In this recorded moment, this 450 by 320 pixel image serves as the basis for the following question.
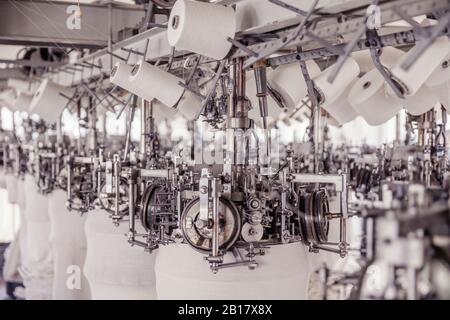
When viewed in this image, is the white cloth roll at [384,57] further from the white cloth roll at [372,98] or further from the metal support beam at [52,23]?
the metal support beam at [52,23]

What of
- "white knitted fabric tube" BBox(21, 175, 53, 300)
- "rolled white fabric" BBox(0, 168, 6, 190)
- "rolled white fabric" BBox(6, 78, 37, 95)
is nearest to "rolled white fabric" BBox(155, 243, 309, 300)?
"white knitted fabric tube" BBox(21, 175, 53, 300)

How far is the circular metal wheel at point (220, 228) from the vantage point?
2107 mm

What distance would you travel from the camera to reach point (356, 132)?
25.1 feet

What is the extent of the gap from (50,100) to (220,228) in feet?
7.00

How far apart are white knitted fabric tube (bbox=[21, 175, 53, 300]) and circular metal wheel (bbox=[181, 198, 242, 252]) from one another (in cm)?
281

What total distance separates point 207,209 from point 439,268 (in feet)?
3.70

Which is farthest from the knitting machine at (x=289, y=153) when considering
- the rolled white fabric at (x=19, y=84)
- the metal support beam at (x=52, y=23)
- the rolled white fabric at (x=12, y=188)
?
the rolled white fabric at (x=19, y=84)

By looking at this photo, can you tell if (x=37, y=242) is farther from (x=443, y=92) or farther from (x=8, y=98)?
(x=443, y=92)

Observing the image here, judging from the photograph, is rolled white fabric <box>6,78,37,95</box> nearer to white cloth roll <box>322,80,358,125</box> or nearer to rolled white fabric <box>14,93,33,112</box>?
rolled white fabric <box>14,93,33,112</box>

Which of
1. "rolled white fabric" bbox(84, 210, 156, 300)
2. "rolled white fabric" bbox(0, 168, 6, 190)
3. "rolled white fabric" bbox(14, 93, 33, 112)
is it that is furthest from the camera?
"rolled white fabric" bbox(0, 168, 6, 190)

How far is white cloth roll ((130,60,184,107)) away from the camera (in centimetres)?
246

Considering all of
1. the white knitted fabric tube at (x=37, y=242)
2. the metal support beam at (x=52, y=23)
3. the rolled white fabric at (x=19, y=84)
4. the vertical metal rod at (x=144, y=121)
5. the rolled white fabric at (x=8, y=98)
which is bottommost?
the white knitted fabric tube at (x=37, y=242)

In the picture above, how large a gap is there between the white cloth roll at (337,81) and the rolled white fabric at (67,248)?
2.25m

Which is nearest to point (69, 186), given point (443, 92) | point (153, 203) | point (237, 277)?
point (153, 203)
